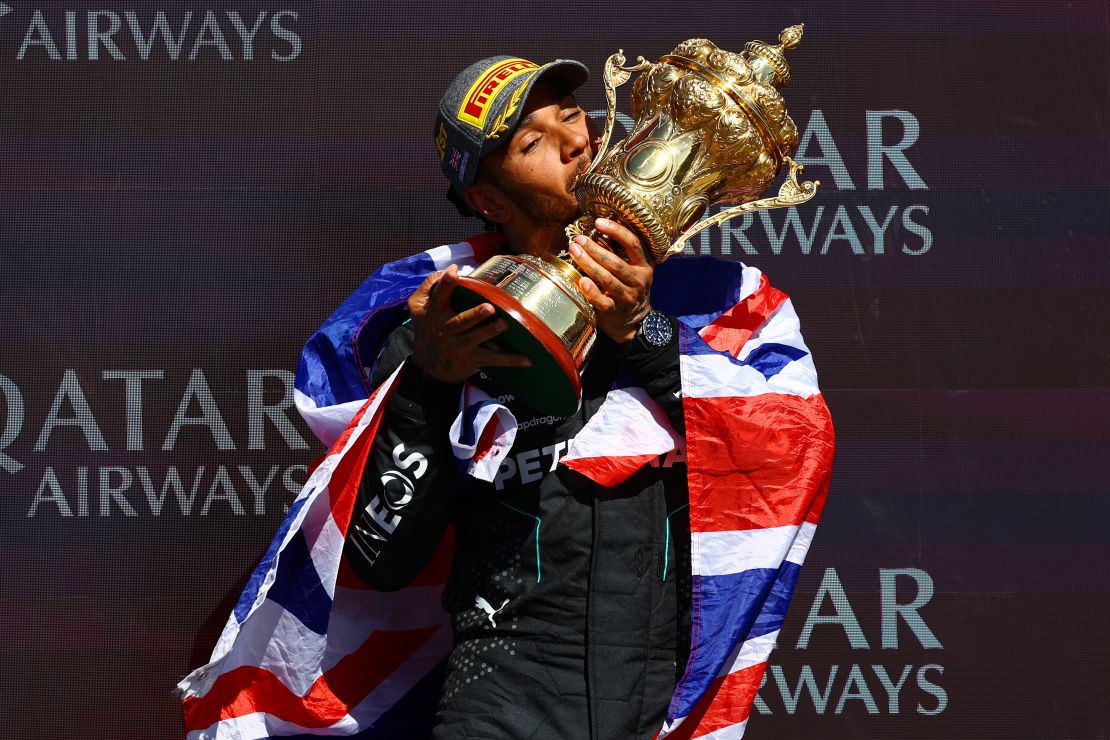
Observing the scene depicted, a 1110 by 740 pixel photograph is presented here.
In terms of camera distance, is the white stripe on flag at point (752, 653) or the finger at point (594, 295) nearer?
the finger at point (594, 295)

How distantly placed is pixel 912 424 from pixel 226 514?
1.51m

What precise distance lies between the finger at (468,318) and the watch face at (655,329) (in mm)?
266

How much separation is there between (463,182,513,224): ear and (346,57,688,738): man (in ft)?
0.08

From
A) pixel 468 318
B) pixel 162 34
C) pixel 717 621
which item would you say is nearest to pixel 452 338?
pixel 468 318

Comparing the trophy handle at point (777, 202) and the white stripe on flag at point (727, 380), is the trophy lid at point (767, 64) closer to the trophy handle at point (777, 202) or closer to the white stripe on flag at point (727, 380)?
the trophy handle at point (777, 202)

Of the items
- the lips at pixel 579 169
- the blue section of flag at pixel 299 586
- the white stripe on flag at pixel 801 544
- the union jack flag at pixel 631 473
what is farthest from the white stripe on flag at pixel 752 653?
the lips at pixel 579 169

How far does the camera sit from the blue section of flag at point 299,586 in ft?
7.77

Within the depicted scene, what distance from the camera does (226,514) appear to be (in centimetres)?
311

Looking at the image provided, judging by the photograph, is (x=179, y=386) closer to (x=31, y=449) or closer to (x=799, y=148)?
(x=31, y=449)

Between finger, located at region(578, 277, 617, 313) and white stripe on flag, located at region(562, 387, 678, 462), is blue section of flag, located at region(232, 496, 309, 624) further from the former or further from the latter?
finger, located at region(578, 277, 617, 313)

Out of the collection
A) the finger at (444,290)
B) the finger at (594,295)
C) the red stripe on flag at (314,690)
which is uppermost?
the finger at (444,290)

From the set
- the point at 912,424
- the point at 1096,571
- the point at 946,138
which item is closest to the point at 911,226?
the point at 946,138

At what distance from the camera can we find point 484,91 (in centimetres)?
237

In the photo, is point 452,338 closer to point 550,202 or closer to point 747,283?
point 550,202
